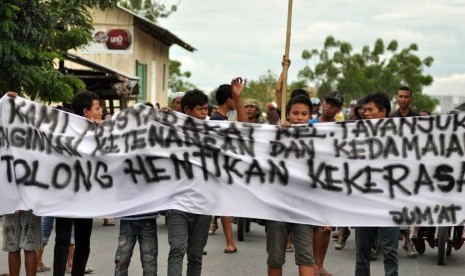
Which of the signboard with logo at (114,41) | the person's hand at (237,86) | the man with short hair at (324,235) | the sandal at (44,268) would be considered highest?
the signboard with logo at (114,41)

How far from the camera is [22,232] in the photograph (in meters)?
8.05

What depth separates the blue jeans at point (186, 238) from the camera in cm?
732

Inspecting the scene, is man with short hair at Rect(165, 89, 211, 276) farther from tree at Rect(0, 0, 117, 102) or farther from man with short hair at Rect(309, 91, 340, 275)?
tree at Rect(0, 0, 117, 102)

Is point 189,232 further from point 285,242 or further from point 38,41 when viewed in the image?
point 38,41

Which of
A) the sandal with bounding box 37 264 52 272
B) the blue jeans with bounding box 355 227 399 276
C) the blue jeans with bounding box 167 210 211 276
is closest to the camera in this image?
the blue jeans with bounding box 167 210 211 276

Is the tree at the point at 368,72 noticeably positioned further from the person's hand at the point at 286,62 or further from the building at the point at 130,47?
the person's hand at the point at 286,62

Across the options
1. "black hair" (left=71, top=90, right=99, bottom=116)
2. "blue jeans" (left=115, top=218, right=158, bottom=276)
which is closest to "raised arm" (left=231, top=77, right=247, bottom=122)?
"black hair" (left=71, top=90, right=99, bottom=116)

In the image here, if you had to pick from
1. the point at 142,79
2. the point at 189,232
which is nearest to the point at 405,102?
the point at 189,232

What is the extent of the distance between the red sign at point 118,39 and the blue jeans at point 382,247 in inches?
1125

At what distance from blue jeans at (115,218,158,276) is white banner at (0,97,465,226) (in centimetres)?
12

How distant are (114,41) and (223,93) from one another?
26.9 metres

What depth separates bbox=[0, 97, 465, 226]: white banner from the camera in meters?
7.72

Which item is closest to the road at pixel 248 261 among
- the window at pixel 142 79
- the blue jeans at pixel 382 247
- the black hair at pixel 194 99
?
the blue jeans at pixel 382 247

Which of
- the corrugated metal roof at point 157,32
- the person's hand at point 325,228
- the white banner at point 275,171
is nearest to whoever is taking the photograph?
the white banner at point 275,171
